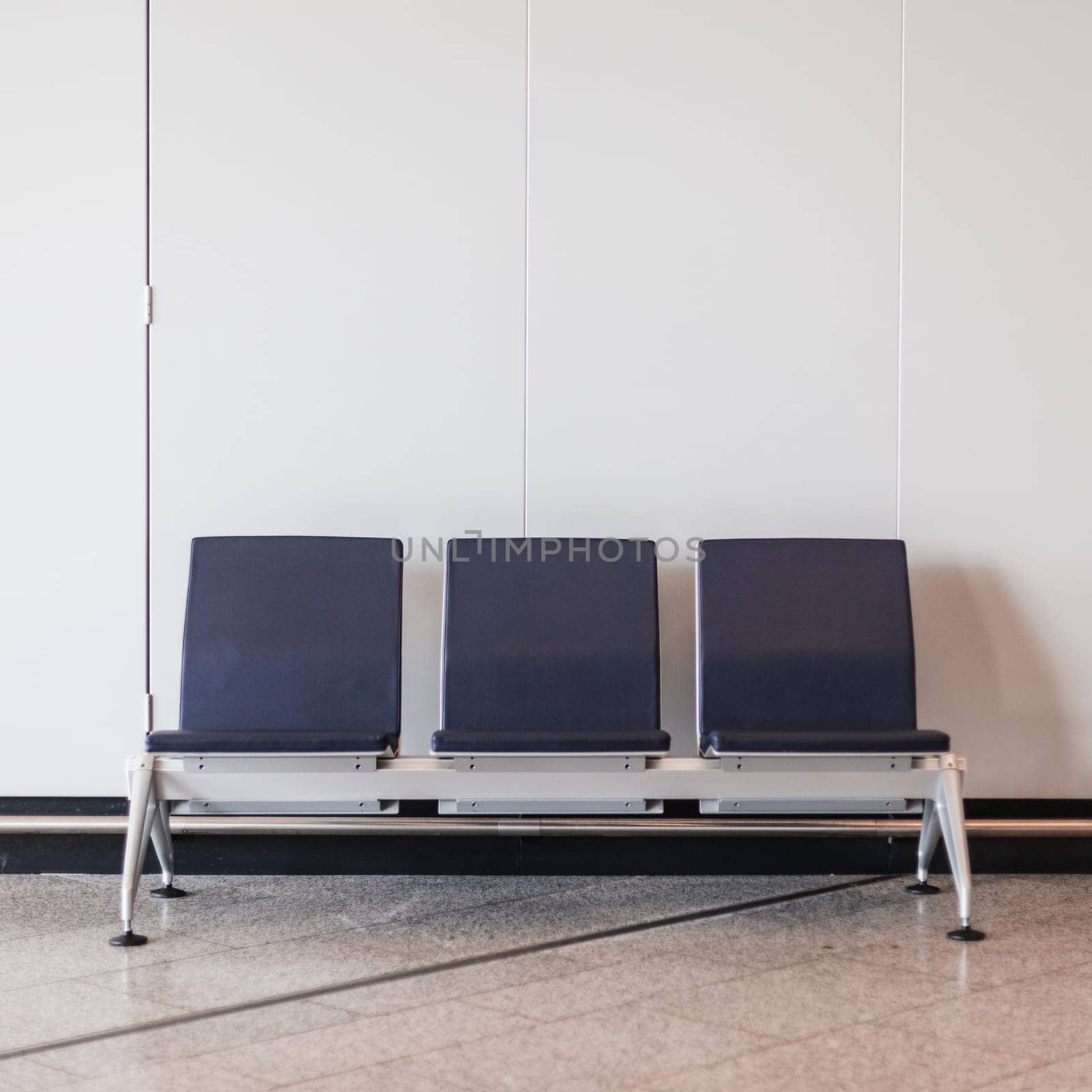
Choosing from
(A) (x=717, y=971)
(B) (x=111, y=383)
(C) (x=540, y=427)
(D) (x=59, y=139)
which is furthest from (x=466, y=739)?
(D) (x=59, y=139)

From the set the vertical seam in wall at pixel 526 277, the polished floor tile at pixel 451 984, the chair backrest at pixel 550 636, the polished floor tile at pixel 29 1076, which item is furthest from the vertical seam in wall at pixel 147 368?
the polished floor tile at pixel 29 1076

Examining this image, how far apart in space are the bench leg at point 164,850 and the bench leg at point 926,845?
1.75m

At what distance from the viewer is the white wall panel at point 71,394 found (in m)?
3.13

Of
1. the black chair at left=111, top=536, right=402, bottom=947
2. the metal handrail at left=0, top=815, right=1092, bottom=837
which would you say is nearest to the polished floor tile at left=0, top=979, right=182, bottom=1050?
the black chair at left=111, top=536, right=402, bottom=947

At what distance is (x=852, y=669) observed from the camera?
288 centimetres

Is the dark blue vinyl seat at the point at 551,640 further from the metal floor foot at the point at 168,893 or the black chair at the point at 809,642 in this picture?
the metal floor foot at the point at 168,893

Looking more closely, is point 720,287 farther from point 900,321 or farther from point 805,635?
point 805,635

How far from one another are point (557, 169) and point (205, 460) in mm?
1172

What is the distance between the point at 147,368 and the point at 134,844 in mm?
1243

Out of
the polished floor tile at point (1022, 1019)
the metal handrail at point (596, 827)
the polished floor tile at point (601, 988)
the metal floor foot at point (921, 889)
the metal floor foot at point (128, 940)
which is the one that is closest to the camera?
the polished floor tile at point (1022, 1019)

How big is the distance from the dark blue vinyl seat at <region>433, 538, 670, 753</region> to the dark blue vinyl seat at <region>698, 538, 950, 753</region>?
151 millimetres

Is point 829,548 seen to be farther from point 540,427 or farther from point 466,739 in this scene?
point 466,739

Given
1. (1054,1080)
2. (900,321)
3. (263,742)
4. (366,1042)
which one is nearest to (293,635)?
(263,742)

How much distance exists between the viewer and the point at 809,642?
2902 millimetres
